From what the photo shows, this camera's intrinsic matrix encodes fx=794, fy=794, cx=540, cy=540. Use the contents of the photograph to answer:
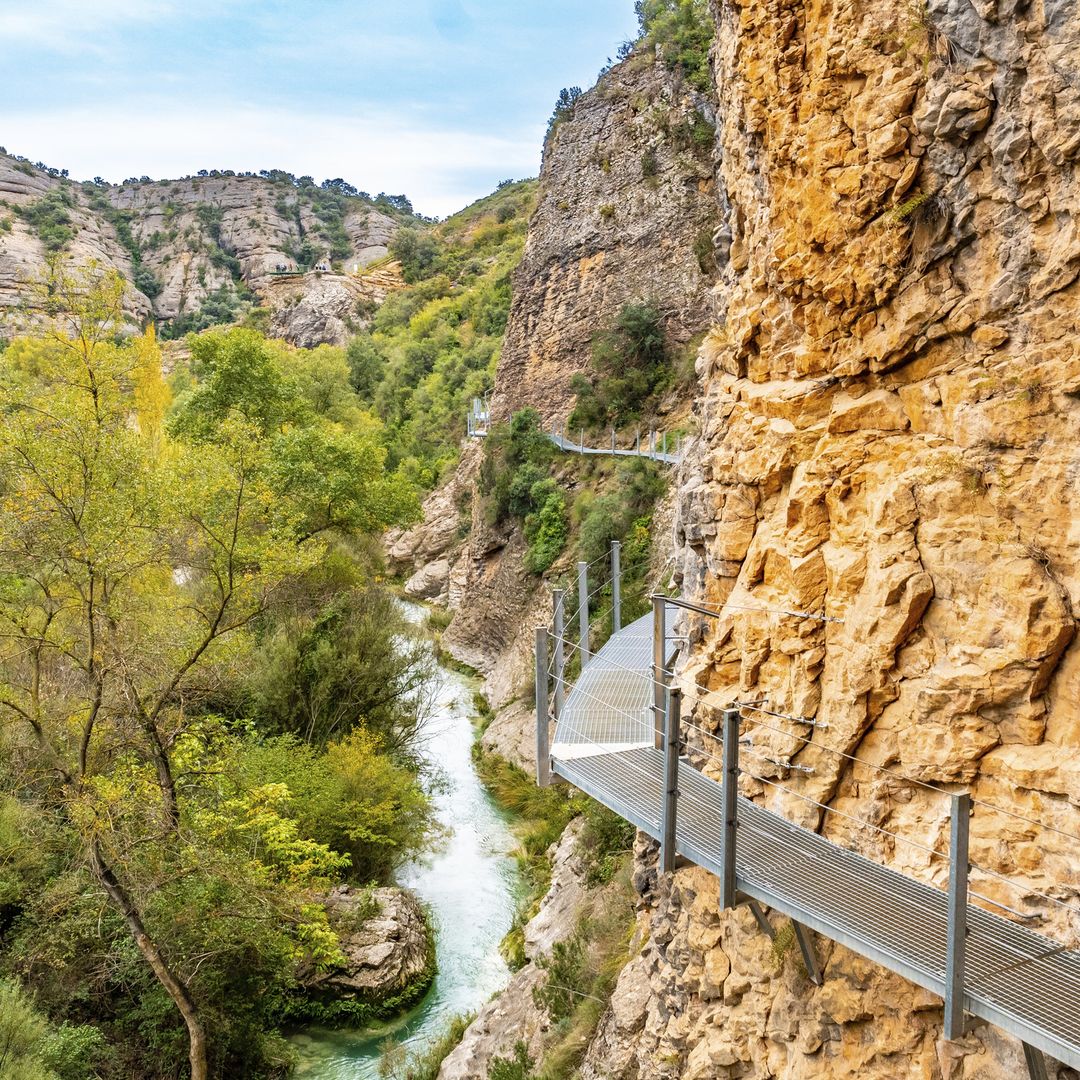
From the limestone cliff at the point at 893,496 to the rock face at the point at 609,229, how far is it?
16687mm

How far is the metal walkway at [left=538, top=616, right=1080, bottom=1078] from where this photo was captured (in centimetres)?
335

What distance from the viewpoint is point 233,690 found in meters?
15.8

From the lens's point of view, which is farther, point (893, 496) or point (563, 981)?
point (563, 981)

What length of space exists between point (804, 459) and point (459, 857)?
12568 millimetres

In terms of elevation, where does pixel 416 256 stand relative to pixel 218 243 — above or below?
below

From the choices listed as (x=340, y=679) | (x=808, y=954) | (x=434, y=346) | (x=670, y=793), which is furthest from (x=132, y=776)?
(x=434, y=346)

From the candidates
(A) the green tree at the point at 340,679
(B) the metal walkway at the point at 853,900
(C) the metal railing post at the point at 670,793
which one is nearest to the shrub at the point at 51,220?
(A) the green tree at the point at 340,679

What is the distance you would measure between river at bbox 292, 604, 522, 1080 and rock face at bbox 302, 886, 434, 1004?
0.42 metres

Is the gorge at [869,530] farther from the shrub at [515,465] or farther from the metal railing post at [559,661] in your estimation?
the shrub at [515,465]

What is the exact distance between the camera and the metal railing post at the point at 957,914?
130 inches

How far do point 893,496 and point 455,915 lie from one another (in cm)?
1213

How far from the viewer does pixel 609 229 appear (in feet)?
83.6

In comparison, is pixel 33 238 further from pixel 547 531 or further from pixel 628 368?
pixel 547 531

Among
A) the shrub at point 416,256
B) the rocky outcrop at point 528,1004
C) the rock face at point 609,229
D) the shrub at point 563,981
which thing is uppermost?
the shrub at point 416,256
